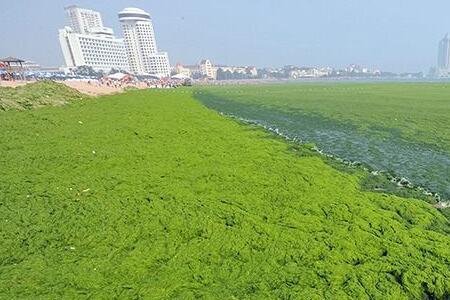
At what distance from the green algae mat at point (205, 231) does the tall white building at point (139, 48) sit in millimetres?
138992

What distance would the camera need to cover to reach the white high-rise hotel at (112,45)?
109m

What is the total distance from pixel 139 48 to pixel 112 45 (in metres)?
20.3

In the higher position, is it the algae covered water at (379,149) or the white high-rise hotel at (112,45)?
the white high-rise hotel at (112,45)

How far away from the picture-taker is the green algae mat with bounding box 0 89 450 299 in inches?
156

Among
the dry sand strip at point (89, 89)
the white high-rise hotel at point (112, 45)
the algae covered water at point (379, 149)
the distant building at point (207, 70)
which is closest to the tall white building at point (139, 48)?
the white high-rise hotel at point (112, 45)

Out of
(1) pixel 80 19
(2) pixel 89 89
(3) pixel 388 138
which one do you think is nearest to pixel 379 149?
(3) pixel 388 138

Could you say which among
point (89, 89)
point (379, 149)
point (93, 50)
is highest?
point (93, 50)

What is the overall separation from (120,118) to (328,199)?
12242 mm

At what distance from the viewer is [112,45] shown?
4850 inches

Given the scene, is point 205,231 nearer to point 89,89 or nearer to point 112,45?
point 89,89

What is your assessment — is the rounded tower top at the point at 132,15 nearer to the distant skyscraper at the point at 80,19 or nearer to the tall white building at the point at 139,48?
the tall white building at the point at 139,48

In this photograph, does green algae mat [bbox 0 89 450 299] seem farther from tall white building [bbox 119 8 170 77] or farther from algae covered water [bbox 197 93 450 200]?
tall white building [bbox 119 8 170 77]

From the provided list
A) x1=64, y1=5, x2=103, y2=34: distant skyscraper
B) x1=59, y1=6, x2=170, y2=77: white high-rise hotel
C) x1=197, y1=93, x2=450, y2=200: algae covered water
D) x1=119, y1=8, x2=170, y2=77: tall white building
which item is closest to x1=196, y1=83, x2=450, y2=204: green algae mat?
x1=197, y1=93, x2=450, y2=200: algae covered water

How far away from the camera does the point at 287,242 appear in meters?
4.86
